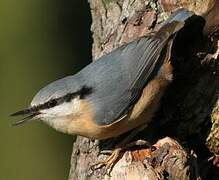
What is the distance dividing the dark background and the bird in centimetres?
245

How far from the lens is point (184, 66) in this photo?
4.27 meters

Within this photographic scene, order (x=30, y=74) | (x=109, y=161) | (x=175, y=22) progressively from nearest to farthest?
(x=109, y=161) → (x=175, y=22) → (x=30, y=74)

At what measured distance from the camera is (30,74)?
6633 mm

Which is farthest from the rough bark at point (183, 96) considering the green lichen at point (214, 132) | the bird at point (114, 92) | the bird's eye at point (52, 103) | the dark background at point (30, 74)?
the dark background at point (30, 74)

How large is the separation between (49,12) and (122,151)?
313cm

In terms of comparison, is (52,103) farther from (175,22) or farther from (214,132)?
(214,132)

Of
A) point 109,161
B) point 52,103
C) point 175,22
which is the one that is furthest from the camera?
point 175,22

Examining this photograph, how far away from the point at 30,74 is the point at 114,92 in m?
2.61

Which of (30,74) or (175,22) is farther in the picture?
(30,74)

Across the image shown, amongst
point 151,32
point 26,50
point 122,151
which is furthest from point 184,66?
point 26,50

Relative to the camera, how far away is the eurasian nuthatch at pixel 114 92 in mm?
4102

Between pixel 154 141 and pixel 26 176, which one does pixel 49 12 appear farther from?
pixel 154 141

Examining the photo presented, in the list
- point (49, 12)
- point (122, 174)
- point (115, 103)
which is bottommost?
point (122, 174)

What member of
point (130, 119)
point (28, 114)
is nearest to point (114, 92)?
point (130, 119)
